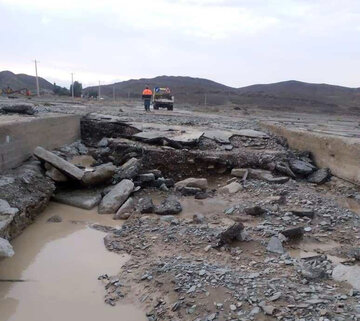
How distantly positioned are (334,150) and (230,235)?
409 cm

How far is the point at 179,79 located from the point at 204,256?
70709 millimetres

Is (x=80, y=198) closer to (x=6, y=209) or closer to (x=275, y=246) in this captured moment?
(x=6, y=209)

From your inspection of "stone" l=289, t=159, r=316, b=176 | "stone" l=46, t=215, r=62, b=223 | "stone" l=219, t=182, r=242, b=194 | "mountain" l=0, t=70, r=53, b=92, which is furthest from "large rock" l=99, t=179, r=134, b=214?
"mountain" l=0, t=70, r=53, b=92

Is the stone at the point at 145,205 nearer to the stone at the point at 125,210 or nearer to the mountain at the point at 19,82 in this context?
the stone at the point at 125,210

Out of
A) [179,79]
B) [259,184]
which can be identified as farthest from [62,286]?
[179,79]

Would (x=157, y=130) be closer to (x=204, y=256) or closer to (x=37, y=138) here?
(x=37, y=138)

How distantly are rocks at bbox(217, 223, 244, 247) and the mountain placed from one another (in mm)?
50093

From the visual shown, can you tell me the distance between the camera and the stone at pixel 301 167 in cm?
770

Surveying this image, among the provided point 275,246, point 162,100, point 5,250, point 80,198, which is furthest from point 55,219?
point 162,100

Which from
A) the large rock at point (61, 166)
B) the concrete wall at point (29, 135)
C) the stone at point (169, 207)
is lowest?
the stone at point (169, 207)

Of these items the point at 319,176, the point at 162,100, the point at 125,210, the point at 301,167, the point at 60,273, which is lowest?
the point at 60,273

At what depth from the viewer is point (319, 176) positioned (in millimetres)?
7527

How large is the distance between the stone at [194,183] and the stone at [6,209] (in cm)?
293

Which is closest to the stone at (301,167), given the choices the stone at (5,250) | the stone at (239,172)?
the stone at (239,172)
